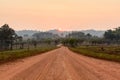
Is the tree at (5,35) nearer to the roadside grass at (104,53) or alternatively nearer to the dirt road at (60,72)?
the roadside grass at (104,53)

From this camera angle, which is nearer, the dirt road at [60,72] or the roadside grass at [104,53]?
the dirt road at [60,72]

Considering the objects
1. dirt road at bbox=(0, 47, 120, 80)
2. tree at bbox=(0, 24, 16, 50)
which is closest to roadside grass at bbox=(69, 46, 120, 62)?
dirt road at bbox=(0, 47, 120, 80)

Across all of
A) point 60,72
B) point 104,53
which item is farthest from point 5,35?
point 60,72

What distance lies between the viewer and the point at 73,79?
19.1 meters

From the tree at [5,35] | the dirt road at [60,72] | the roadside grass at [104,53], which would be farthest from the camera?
the tree at [5,35]

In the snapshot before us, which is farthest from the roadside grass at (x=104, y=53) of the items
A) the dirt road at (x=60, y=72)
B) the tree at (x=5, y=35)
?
the tree at (x=5, y=35)

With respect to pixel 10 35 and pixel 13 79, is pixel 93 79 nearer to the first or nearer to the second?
pixel 13 79

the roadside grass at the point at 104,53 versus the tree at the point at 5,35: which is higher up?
the tree at the point at 5,35

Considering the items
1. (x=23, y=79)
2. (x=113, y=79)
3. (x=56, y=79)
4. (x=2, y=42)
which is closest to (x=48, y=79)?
(x=56, y=79)

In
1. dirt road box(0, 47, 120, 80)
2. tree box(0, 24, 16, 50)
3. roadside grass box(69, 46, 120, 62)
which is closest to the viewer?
dirt road box(0, 47, 120, 80)

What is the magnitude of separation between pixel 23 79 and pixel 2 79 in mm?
1399

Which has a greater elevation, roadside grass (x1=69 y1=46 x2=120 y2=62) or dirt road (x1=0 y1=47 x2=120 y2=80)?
dirt road (x1=0 y1=47 x2=120 y2=80)

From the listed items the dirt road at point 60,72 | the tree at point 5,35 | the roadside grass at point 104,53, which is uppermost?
the tree at point 5,35

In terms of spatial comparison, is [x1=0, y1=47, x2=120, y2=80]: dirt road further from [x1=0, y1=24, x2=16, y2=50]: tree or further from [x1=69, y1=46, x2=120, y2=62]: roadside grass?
[x1=0, y1=24, x2=16, y2=50]: tree
